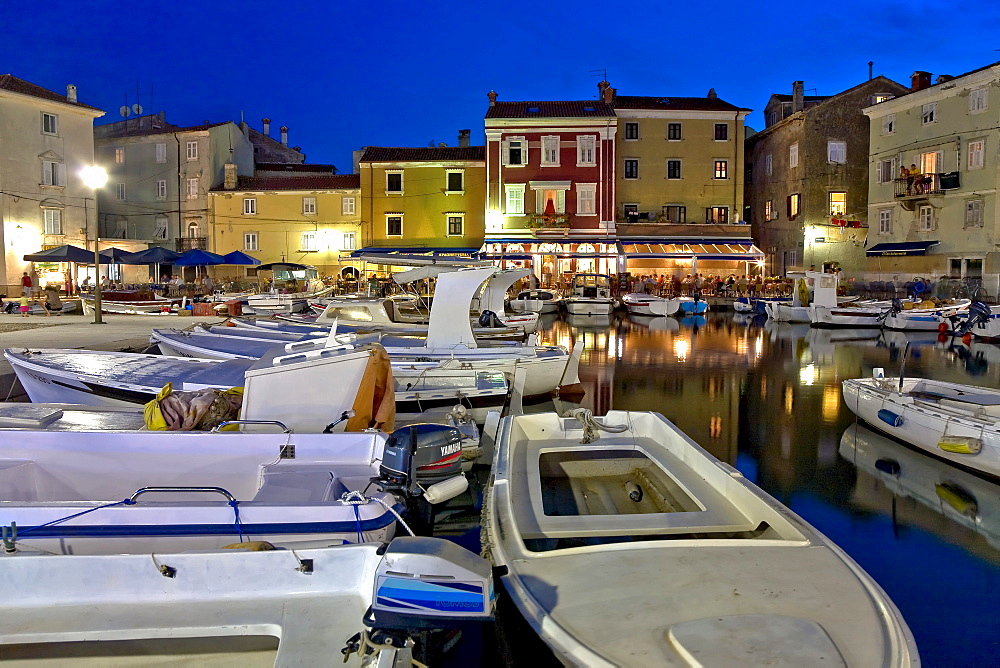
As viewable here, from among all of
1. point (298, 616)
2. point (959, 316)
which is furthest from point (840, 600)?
point (959, 316)

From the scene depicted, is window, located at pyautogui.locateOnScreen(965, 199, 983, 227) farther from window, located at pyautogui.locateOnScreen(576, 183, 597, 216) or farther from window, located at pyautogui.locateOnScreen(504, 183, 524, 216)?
window, located at pyautogui.locateOnScreen(504, 183, 524, 216)

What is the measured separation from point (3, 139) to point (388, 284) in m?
20.1

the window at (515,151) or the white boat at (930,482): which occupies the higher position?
the window at (515,151)

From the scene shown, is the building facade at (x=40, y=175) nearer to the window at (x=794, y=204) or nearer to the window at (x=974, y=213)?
the window at (x=794, y=204)

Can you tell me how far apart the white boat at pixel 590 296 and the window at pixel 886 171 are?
48.3ft

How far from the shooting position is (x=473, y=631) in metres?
5.60

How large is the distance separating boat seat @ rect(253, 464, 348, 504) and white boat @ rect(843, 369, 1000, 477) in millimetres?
7297

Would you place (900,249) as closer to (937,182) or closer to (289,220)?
(937,182)

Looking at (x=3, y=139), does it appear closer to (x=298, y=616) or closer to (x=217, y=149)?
(x=217, y=149)

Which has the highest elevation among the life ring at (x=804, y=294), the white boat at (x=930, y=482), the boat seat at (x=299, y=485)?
the life ring at (x=804, y=294)

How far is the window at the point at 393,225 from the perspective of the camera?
44.4m

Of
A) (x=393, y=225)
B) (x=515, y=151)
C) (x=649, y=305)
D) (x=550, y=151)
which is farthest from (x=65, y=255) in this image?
(x=649, y=305)

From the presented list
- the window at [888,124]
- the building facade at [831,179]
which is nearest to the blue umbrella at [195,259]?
the building facade at [831,179]

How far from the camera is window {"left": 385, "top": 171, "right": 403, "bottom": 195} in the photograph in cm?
4438
